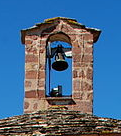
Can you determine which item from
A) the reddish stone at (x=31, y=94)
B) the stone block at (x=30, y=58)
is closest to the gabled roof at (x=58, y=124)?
the reddish stone at (x=31, y=94)

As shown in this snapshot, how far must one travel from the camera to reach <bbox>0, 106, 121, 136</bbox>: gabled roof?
494 inches

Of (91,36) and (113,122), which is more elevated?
(91,36)

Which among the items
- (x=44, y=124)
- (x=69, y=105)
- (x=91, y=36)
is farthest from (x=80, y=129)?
(x=91, y=36)

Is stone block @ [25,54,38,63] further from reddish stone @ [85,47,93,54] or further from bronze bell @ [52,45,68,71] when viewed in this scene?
reddish stone @ [85,47,93,54]

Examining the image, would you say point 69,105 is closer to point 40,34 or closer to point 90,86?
point 90,86

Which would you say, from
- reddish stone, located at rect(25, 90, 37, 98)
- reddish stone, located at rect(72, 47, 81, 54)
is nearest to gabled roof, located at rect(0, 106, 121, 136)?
reddish stone, located at rect(25, 90, 37, 98)

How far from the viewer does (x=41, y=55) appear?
15898mm

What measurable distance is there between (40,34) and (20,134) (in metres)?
3.97

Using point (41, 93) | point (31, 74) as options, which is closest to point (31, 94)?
point (41, 93)

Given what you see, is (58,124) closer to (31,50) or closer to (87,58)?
(87,58)

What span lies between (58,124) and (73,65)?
3165 millimetres

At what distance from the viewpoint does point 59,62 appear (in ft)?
54.2

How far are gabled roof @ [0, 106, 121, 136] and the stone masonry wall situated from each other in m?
1.65

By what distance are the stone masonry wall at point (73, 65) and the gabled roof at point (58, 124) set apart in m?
1.65
